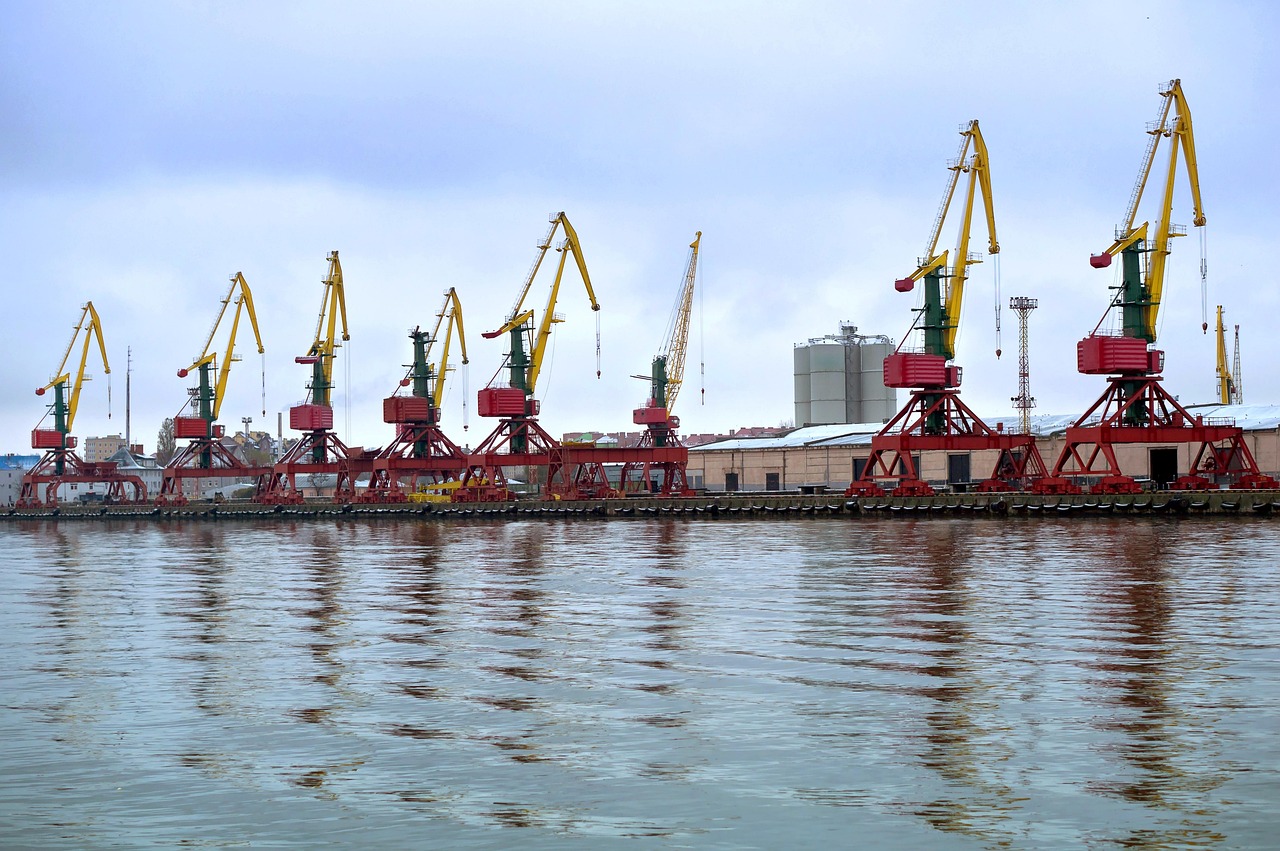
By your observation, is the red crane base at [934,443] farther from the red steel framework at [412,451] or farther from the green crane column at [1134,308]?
the red steel framework at [412,451]

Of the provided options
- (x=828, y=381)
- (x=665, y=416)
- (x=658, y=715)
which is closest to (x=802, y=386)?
(x=828, y=381)

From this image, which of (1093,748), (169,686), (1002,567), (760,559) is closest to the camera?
(1093,748)

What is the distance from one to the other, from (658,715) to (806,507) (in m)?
68.2

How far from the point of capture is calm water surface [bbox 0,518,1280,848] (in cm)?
1207

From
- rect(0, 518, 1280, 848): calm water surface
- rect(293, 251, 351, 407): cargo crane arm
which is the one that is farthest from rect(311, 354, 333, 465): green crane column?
rect(0, 518, 1280, 848): calm water surface

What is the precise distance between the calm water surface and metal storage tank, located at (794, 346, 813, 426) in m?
121

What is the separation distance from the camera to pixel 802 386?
15675cm

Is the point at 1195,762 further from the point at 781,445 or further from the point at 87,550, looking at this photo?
the point at 781,445

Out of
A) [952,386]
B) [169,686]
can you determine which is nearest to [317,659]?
[169,686]

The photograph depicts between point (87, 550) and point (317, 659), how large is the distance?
152 feet

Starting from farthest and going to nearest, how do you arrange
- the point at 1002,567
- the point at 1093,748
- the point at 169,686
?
the point at 1002,567
the point at 169,686
the point at 1093,748

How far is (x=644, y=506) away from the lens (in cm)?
9388

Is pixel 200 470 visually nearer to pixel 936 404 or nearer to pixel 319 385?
pixel 319 385

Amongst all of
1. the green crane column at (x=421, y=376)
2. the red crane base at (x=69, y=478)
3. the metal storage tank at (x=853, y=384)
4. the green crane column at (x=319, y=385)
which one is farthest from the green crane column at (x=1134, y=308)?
the red crane base at (x=69, y=478)
